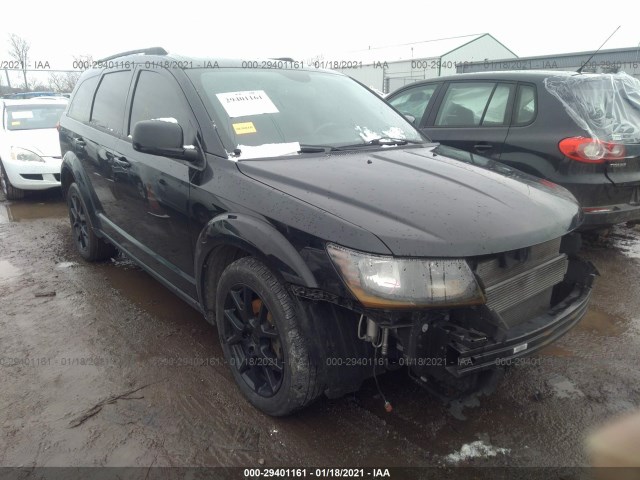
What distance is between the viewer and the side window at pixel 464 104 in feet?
15.1

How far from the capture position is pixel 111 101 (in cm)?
372

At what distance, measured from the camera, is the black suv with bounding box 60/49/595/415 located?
1.81 m

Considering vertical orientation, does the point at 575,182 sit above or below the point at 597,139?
below

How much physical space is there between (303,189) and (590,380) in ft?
6.58

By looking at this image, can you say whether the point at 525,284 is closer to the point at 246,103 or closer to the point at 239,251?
the point at 239,251

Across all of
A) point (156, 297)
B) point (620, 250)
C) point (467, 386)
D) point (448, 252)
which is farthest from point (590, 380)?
point (156, 297)

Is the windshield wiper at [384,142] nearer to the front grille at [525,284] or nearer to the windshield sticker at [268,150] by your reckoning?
the windshield sticker at [268,150]

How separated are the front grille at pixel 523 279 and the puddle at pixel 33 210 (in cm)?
621

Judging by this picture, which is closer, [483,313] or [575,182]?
[483,313]

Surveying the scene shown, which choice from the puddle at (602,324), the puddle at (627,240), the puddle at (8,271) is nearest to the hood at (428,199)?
the puddle at (602,324)

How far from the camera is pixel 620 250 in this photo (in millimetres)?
4746

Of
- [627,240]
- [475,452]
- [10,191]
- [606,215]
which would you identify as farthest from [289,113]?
[10,191]

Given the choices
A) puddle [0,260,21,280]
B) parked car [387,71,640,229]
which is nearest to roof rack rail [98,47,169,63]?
puddle [0,260,21,280]

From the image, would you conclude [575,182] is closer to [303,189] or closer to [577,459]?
[577,459]
